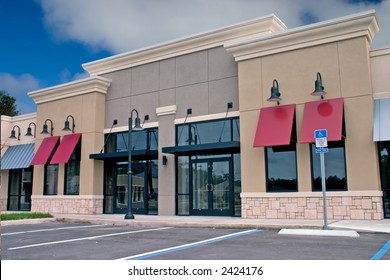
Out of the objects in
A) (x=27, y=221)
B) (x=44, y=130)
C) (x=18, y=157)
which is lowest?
(x=27, y=221)

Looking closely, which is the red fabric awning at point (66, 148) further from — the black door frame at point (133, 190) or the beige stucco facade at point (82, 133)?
the black door frame at point (133, 190)

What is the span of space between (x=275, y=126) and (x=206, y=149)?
3.03m

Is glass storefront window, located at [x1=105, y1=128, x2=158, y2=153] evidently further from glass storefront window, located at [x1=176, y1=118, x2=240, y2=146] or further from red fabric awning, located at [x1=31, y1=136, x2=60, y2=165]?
red fabric awning, located at [x1=31, y1=136, x2=60, y2=165]

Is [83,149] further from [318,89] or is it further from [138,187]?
[318,89]

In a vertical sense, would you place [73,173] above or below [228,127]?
below

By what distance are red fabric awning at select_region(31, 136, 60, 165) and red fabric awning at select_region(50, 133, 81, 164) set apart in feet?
1.77

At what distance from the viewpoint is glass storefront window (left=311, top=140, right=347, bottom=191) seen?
1434 centimetres

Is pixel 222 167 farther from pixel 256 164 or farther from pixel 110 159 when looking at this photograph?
pixel 110 159

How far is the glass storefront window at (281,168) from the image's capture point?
49.9 ft

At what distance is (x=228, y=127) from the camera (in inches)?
679

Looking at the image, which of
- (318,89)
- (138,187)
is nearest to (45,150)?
(138,187)

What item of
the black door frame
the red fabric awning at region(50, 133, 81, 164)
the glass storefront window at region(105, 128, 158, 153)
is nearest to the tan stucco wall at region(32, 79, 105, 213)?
the red fabric awning at region(50, 133, 81, 164)

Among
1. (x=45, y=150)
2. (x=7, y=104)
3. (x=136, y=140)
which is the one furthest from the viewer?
(x=7, y=104)
